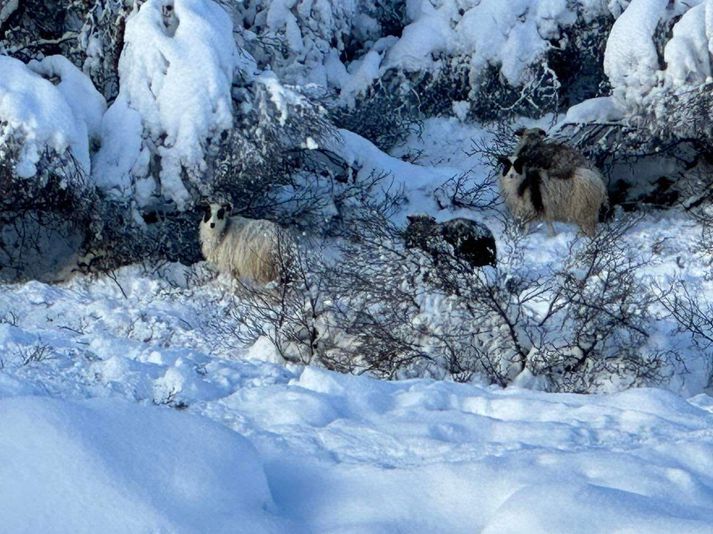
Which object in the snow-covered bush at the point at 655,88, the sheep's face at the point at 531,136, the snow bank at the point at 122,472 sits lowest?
the snow bank at the point at 122,472

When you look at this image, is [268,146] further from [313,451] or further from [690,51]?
[313,451]

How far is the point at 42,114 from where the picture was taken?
39.4 ft

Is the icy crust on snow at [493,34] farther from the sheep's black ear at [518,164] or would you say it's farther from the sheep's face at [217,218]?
the sheep's face at [217,218]

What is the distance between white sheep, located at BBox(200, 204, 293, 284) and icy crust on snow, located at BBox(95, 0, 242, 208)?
2.64 feet

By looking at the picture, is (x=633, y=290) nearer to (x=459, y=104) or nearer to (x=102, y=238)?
(x=102, y=238)

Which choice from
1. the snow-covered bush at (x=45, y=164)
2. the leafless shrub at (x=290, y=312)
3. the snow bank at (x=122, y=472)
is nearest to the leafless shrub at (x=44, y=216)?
the snow-covered bush at (x=45, y=164)

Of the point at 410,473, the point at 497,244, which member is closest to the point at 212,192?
the point at 497,244

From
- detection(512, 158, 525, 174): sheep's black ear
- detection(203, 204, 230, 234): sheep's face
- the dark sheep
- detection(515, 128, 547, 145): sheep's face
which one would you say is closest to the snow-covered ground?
the dark sheep

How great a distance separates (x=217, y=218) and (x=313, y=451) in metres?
7.19

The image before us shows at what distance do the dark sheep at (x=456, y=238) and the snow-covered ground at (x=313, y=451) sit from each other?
4000mm

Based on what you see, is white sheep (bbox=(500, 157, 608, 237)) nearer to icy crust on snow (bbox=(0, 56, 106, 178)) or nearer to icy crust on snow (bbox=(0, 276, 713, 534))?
icy crust on snow (bbox=(0, 56, 106, 178))

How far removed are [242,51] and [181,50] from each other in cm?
119

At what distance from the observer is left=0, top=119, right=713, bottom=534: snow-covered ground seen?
3908 millimetres

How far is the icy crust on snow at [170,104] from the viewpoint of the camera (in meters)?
12.5
